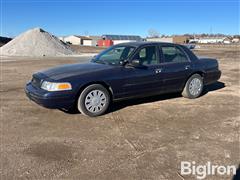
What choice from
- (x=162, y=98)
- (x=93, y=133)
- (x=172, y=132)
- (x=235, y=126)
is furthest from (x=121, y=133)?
(x=162, y=98)

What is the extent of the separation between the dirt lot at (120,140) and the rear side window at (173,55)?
1.04m

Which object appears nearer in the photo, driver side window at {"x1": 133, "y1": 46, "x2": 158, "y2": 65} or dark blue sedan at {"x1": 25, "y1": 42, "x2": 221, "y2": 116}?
dark blue sedan at {"x1": 25, "y1": 42, "x2": 221, "y2": 116}

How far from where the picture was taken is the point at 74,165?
3.93 m

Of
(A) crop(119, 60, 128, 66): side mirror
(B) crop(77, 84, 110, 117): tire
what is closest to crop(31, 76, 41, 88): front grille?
(B) crop(77, 84, 110, 117): tire

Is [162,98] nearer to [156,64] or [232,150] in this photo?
[156,64]

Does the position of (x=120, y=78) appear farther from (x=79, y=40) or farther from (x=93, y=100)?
(x=79, y=40)

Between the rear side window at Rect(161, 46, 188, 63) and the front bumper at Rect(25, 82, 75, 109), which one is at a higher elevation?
the rear side window at Rect(161, 46, 188, 63)

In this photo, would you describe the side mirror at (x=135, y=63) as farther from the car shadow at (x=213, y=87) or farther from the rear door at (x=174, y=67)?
the car shadow at (x=213, y=87)

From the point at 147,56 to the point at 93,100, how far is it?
1.71 meters

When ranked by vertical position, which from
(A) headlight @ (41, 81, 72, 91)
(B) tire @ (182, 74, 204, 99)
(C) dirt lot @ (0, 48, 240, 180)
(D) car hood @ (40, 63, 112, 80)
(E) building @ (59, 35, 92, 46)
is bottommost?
(C) dirt lot @ (0, 48, 240, 180)

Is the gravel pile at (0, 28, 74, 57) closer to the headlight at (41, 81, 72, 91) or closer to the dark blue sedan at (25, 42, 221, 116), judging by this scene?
the dark blue sedan at (25, 42, 221, 116)

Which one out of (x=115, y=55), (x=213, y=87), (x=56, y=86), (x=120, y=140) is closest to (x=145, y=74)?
(x=115, y=55)

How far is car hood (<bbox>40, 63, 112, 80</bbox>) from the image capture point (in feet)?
19.6

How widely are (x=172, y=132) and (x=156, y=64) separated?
2163mm
